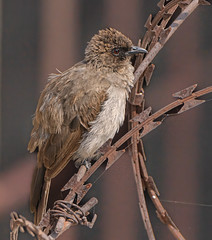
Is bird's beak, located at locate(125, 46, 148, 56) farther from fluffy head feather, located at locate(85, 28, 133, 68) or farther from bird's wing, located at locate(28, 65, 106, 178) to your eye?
bird's wing, located at locate(28, 65, 106, 178)

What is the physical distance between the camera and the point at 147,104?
1.21 meters

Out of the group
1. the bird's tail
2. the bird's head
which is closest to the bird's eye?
the bird's head

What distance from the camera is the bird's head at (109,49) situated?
4.11 feet

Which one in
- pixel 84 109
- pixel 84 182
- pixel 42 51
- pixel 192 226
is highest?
pixel 42 51

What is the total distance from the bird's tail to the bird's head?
1.33 ft

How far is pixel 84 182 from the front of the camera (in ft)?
4.07

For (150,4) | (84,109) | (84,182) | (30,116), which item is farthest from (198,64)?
(30,116)

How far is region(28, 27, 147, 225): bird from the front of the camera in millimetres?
1258

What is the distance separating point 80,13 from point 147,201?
68cm

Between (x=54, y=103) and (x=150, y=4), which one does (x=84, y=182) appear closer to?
(x=54, y=103)

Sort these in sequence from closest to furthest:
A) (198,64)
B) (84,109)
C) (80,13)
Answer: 1. (198,64)
2. (84,109)
3. (80,13)

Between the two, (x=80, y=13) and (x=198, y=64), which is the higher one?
(x=80, y=13)

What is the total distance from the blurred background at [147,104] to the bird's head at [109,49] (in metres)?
0.05

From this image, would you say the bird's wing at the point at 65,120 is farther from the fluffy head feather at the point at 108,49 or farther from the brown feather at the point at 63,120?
the fluffy head feather at the point at 108,49
